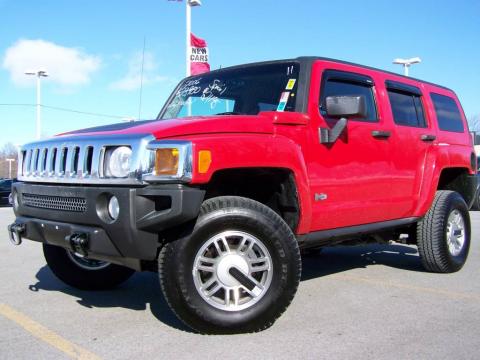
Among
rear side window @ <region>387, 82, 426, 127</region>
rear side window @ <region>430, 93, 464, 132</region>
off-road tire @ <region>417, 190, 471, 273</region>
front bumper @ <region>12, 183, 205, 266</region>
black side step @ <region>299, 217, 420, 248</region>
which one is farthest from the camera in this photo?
rear side window @ <region>430, 93, 464, 132</region>

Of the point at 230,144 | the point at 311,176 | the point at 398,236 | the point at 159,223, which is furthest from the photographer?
the point at 398,236

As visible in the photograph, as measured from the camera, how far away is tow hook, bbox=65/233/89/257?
11.0ft

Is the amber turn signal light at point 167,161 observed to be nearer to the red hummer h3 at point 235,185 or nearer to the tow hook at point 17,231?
the red hummer h3 at point 235,185

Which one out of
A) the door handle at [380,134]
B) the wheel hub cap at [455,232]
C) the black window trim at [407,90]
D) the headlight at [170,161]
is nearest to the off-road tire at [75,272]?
the headlight at [170,161]

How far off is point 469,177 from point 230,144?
3.87 metres

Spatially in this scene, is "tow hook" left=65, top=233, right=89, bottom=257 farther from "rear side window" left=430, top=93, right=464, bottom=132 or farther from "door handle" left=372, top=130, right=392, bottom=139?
"rear side window" left=430, top=93, right=464, bottom=132

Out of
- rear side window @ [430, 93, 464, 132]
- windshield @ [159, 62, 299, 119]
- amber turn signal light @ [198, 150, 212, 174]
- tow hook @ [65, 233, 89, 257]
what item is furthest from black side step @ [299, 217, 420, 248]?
tow hook @ [65, 233, 89, 257]

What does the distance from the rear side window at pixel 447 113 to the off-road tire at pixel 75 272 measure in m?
3.73

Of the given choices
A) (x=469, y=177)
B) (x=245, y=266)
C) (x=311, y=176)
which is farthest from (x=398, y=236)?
(x=245, y=266)

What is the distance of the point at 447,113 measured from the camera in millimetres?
6098

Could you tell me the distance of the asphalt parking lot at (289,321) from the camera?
3.24 m

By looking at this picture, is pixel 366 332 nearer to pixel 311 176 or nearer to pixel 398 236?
pixel 311 176

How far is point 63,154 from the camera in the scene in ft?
12.3

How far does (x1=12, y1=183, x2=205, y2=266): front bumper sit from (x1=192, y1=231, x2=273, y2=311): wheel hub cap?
0.36 m
